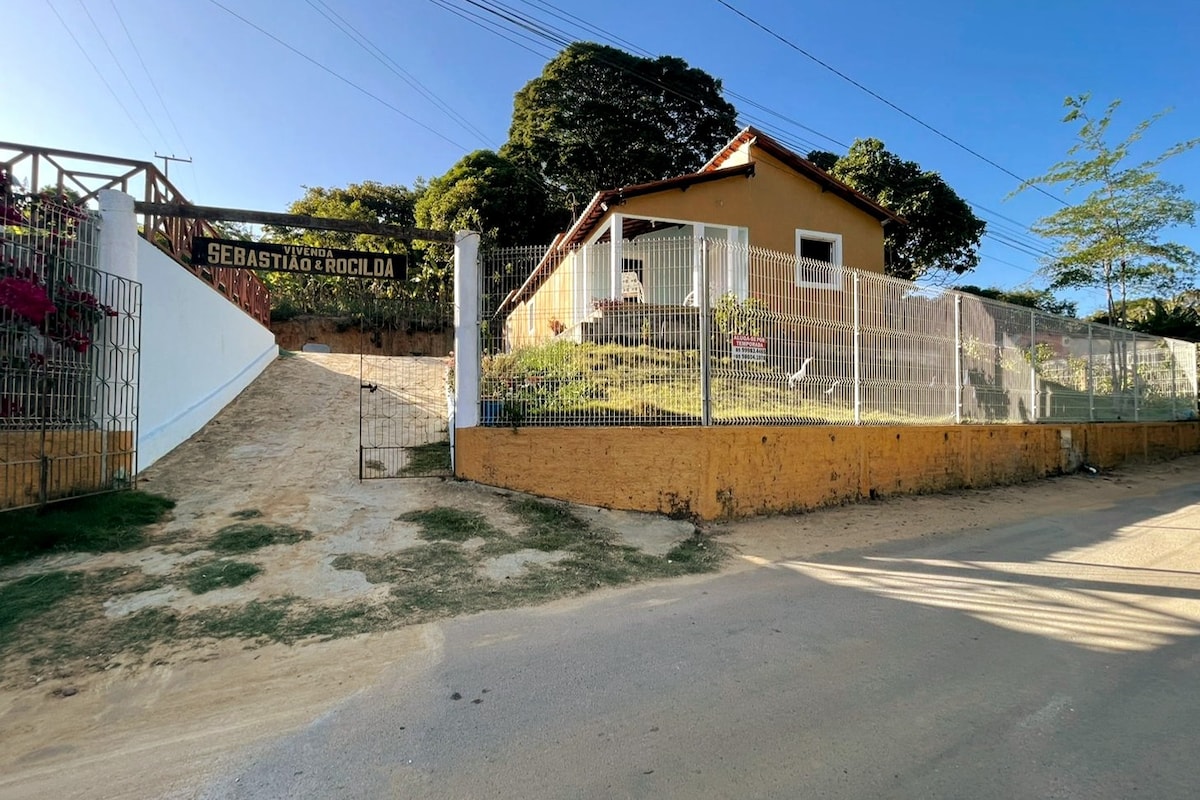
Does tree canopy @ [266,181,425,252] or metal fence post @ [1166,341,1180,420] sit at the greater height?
tree canopy @ [266,181,425,252]

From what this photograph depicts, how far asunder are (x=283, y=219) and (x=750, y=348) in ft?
19.6

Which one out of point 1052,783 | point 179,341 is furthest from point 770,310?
point 179,341

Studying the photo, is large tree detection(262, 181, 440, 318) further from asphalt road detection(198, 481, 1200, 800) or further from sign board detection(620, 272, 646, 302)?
asphalt road detection(198, 481, 1200, 800)

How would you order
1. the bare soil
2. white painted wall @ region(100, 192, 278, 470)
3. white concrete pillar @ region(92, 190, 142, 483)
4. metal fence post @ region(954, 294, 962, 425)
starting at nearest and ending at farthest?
1. the bare soil
2. white concrete pillar @ region(92, 190, 142, 483)
3. white painted wall @ region(100, 192, 278, 470)
4. metal fence post @ region(954, 294, 962, 425)

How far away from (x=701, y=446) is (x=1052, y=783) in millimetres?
4696

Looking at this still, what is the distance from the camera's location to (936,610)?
4.27 metres

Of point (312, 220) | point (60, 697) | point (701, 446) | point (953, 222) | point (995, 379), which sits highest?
point (953, 222)

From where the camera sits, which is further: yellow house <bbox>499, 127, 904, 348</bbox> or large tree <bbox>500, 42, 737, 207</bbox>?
large tree <bbox>500, 42, 737, 207</bbox>

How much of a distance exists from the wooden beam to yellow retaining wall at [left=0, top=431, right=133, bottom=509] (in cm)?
260

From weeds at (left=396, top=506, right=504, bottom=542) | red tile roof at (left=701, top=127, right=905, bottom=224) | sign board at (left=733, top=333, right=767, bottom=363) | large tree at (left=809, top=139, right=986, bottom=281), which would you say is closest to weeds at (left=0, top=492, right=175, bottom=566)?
weeds at (left=396, top=506, right=504, bottom=542)

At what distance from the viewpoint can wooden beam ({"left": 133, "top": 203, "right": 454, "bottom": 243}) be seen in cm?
693

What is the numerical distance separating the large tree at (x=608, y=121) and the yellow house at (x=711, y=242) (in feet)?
29.7

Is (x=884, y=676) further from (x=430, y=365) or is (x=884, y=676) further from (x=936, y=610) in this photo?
(x=430, y=365)

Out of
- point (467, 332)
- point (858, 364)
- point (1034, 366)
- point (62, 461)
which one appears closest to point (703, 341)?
point (858, 364)
